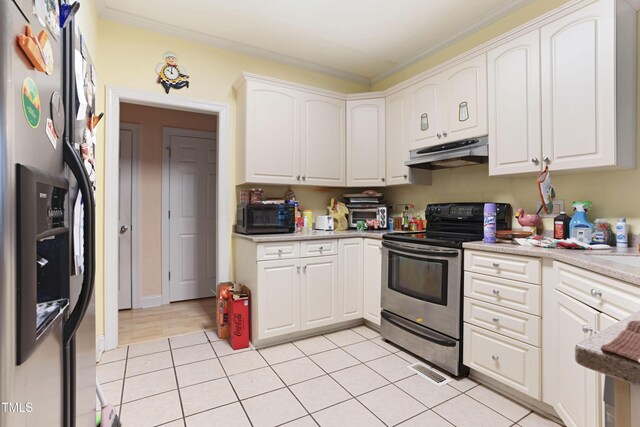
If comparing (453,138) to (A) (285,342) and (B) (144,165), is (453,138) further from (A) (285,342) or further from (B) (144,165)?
(B) (144,165)

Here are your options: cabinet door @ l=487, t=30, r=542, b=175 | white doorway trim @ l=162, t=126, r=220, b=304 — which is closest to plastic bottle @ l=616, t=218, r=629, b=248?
cabinet door @ l=487, t=30, r=542, b=175

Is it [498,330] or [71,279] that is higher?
[71,279]

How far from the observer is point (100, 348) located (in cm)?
247

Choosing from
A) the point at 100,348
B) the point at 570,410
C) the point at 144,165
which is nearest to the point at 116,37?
the point at 144,165

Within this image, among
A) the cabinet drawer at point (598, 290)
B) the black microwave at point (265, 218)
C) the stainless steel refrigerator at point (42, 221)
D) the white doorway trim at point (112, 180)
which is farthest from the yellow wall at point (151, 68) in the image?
the cabinet drawer at point (598, 290)

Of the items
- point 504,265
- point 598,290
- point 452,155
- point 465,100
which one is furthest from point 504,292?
point 465,100

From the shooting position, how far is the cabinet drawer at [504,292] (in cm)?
179

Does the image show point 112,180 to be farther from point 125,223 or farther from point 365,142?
point 365,142

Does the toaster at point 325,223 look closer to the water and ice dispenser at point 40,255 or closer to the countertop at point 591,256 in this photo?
the countertop at point 591,256

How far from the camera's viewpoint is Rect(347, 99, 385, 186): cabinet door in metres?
3.31

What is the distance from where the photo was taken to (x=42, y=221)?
631 mm

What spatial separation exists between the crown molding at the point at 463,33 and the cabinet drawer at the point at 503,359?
2.43 metres

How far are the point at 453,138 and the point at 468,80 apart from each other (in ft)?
1.46

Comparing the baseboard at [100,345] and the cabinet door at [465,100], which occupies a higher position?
the cabinet door at [465,100]
